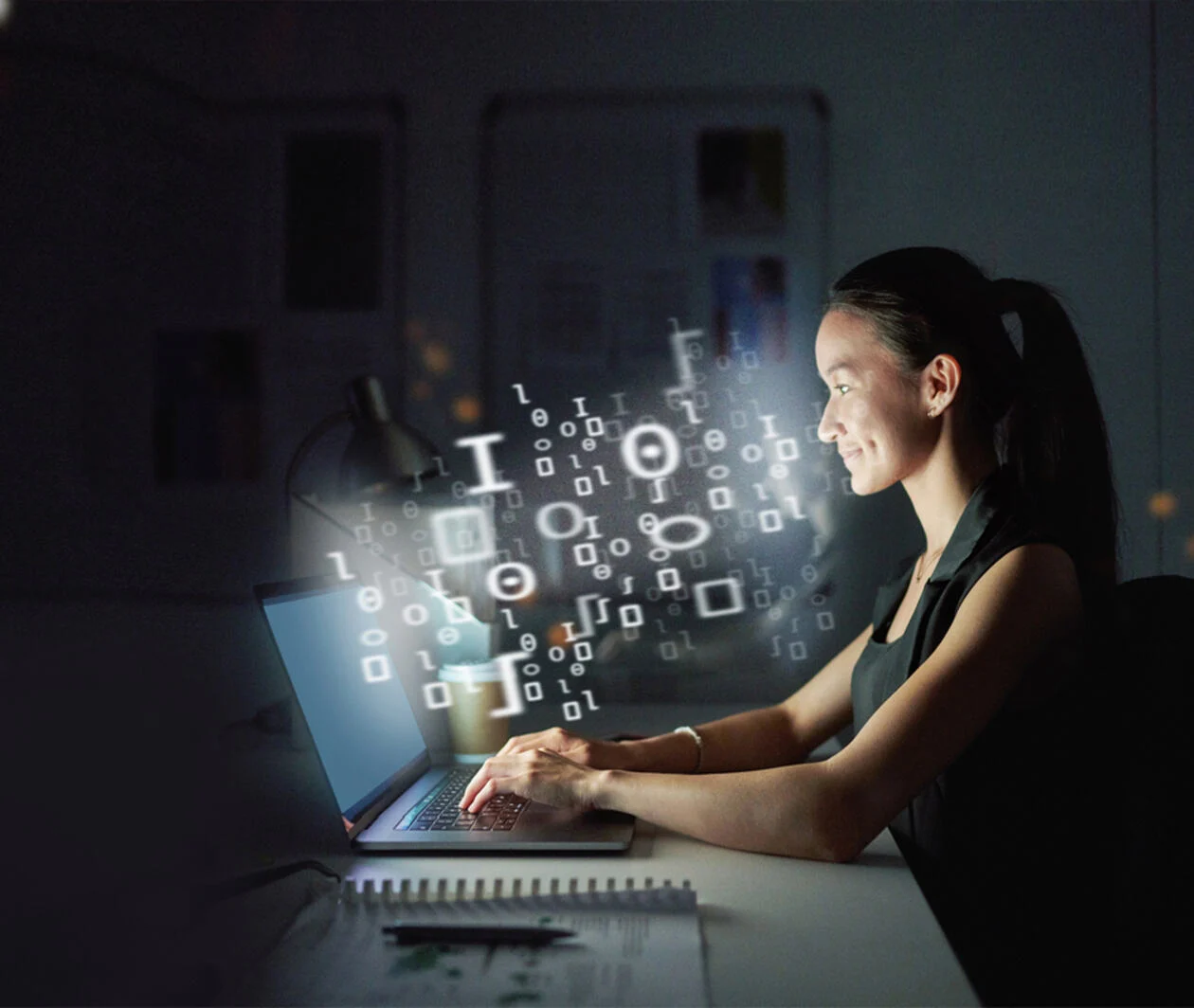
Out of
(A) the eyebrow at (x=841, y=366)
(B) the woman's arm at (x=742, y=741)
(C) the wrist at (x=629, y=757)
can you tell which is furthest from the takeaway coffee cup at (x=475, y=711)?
(A) the eyebrow at (x=841, y=366)

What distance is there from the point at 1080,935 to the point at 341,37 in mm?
1864

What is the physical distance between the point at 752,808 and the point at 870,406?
54 cm

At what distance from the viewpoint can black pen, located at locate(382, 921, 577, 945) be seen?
683 mm

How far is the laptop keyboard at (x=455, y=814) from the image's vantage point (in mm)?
970

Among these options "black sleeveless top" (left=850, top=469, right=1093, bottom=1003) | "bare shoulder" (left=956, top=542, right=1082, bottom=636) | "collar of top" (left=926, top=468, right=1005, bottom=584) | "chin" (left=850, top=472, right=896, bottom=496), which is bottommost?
"black sleeveless top" (left=850, top=469, right=1093, bottom=1003)

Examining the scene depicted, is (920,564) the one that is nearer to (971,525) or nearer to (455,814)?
(971,525)

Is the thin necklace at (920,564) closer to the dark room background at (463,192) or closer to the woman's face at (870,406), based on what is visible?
the woman's face at (870,406)

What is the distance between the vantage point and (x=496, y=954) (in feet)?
2.21

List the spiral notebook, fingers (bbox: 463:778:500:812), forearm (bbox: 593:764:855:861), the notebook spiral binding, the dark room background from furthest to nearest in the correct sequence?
the dark room background
fingers (bbox: 463:778:500:812)
forearm (bbox: 593:764:855:861)
the notebook spiral binding
the spiral notebook

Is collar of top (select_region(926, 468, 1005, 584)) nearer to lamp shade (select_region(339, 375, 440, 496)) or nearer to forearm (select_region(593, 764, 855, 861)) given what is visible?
forearm (select_region(593, 764, 855, 861))

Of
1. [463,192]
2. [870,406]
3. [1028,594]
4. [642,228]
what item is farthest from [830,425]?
[463,192]

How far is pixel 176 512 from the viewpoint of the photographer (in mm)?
1767

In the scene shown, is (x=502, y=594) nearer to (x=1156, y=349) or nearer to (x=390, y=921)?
(x=390, y=921)

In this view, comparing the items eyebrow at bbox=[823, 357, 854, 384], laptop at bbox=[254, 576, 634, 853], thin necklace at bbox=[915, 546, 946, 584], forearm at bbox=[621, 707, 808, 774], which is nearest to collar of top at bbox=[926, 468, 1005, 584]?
thin necklace at bbox=[915, 546, 946, 584]
